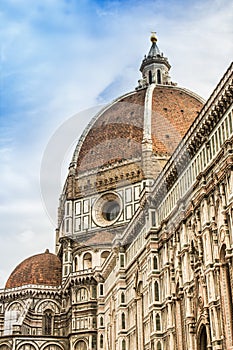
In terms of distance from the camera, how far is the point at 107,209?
2576 inches

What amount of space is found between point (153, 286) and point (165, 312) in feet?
6.58

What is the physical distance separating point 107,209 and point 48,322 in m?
13.4

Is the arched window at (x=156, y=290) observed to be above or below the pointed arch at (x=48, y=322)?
below

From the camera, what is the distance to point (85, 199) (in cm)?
6644

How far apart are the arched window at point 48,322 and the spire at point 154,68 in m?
32.9

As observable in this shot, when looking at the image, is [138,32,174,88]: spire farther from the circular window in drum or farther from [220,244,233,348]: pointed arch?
[220,244,233,348]: pointed arch

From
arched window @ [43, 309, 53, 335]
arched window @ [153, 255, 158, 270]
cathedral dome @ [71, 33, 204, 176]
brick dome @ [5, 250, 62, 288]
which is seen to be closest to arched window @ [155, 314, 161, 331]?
arched window @ [153, 255, 158, 270]

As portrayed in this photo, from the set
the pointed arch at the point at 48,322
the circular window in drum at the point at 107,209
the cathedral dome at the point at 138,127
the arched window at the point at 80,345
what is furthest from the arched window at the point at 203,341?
the cathedral dome at the point at 138,127

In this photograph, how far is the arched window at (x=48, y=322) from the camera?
62.1m

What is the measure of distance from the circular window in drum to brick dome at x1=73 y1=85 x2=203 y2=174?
441cm

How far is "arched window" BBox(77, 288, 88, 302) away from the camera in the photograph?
5862cm

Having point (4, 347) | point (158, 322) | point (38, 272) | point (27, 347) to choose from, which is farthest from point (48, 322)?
point (158, 322)

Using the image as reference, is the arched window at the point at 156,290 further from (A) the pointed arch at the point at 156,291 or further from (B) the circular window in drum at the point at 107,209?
(B) the circular window in drum at the point at 107,209

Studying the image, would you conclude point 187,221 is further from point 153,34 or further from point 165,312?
point 153,34
